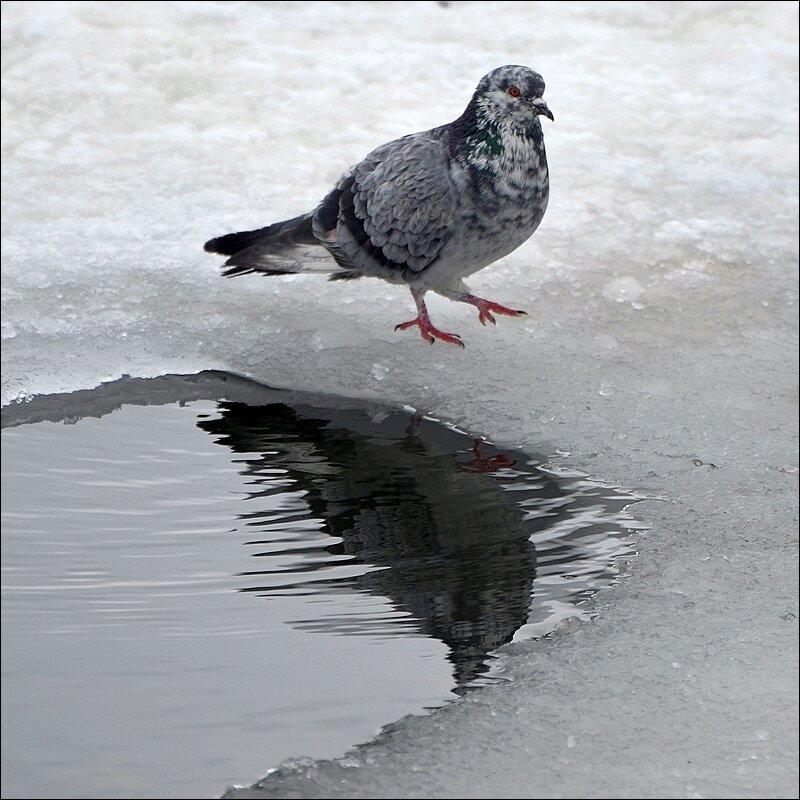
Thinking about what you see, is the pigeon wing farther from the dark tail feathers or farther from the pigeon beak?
the pigeon beak

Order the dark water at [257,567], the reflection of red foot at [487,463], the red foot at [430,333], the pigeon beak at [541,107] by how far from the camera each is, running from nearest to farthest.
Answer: the dark water at [257,567], the reflection of red foot at [487,463], the pigeon beak at [541,107], the red foot at [430,333]

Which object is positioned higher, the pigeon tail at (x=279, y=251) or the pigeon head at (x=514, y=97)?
the pigeon head at (x=514, y=97)

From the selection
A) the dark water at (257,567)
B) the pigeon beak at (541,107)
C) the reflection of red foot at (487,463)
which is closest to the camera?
the dark water at (257,567)

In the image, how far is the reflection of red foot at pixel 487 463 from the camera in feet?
11.9

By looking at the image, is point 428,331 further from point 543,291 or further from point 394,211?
point 543,291

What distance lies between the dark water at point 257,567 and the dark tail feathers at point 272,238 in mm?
571

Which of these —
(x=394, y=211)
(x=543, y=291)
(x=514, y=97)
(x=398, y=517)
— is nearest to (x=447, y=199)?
(x=394, y=211)

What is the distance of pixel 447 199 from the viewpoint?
13.1 ft

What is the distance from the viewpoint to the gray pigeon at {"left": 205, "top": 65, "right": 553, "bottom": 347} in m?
3.98

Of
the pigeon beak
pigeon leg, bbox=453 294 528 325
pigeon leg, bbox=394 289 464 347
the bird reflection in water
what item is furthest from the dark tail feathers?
the pigeon beak

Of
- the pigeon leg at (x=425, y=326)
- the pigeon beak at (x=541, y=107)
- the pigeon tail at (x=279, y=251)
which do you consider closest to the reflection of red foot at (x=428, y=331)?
the pigeon leg at (x=425, y=326)

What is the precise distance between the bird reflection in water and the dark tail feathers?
70cm

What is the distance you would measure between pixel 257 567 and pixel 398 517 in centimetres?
46

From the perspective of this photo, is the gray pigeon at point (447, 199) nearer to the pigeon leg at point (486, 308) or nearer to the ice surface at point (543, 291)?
the pigeon leg at point (486, 308)
